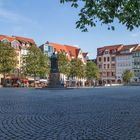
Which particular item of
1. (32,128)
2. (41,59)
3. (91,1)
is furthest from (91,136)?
(41,59)

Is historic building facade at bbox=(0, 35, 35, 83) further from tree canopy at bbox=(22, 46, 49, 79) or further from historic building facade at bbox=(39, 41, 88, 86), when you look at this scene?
tree canopy at bbox=(22, 46, 49, 79)

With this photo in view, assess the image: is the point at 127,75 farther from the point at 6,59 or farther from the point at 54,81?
the point at 54,81

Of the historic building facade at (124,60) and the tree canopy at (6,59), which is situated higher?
the historic building facade at (124,60)

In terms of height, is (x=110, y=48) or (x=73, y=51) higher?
(x=110, y=48)

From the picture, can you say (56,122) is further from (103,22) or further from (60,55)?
(60,55)

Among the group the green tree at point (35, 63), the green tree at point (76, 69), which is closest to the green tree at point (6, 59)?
the green tree at point (35, 63)

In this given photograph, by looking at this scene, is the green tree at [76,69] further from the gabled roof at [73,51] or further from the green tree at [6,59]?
the gabled roof at [73,51]

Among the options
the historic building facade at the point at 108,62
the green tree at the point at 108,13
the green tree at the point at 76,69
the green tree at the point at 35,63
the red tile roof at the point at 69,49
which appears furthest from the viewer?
the historic building facade at the point at 108,62

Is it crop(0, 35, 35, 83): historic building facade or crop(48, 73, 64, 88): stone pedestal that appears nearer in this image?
crop(48, 73, 64, 88): stone pedestal

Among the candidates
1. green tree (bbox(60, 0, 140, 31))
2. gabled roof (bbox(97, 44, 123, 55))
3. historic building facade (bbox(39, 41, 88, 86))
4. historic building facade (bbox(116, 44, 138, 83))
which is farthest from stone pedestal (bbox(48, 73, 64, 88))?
gabled roof (bbox(97, 44, 123, 55))

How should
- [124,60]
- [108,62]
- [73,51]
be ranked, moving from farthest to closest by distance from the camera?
[108,62] < [124,60] < [73,51]

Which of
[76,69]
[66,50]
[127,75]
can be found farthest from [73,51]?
[76,69]

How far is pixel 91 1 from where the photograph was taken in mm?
10961

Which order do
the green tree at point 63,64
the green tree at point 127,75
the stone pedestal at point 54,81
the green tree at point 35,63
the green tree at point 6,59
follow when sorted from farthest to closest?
1. the green tree at point 127,75
2. the green tree at point 63,64
3. the green tree at point 35,63
4. the green tree at point 6,59
5. the stone pedestal at point 54,81
